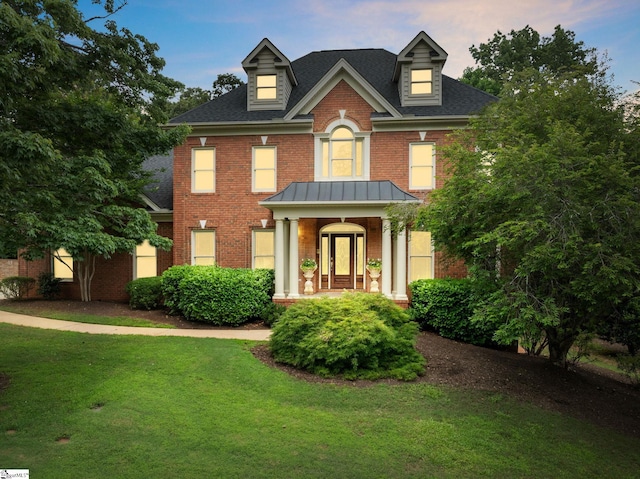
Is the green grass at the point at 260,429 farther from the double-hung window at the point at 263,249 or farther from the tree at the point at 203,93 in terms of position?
the tree at the point at 203,93

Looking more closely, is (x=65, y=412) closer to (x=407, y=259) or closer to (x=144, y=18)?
(x=407, y=259)

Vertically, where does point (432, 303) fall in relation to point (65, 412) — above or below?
above

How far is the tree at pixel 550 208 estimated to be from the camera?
5738 millimetres

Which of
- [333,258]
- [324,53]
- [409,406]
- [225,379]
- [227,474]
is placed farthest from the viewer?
[324,53]

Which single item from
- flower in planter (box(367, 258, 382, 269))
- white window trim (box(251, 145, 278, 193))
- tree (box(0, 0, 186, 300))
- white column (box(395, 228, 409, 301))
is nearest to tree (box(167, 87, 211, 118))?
white window trim (box(251, 145, 278, 193))

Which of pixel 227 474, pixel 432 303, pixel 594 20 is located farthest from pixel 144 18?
pixel 594 20

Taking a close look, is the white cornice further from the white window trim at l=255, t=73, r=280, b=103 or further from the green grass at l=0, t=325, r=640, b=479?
the green grass at l=0, t=325, r=640, b=479

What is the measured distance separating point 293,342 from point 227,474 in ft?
12.3

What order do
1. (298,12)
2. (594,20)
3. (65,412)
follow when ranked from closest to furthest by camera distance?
(65,412) → (594,20) → (298,12)

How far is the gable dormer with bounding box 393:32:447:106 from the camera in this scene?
46.2ft

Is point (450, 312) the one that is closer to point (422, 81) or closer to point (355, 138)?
point (355, 138)

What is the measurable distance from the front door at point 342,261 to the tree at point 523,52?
23.0 m

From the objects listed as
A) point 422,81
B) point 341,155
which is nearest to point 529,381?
point 341,155

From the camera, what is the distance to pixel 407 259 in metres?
13.7
